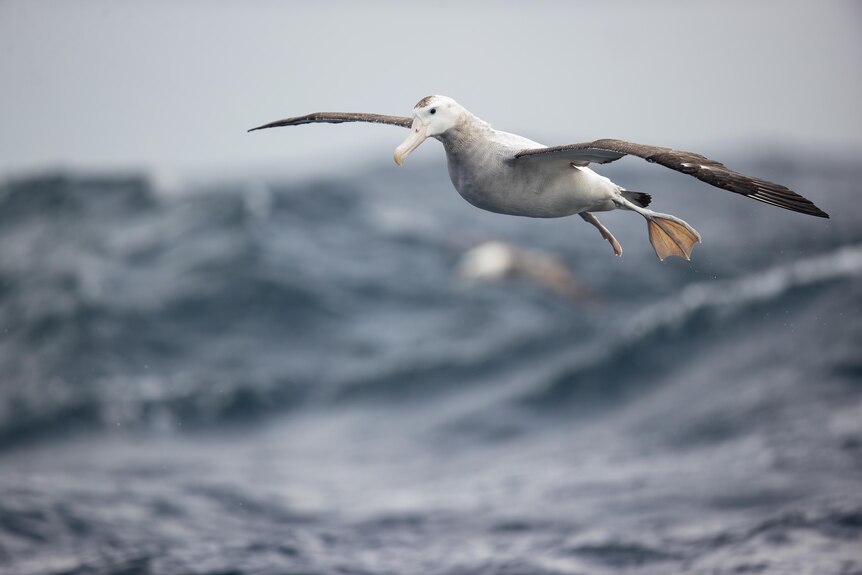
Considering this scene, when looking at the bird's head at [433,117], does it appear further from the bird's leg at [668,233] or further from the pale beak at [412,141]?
the bird's leg at [668,233]

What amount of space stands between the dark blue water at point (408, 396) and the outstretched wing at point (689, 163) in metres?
17.1

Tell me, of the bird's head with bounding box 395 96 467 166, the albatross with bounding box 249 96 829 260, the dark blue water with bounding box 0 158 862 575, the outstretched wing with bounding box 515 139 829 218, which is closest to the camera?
the outstretched wing with bounding box 515 139 829 218

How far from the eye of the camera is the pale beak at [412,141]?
21.5 ft

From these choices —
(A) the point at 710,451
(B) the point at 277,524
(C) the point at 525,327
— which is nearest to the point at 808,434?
(A) the point at 710,451

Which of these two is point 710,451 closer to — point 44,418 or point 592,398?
point 592,398

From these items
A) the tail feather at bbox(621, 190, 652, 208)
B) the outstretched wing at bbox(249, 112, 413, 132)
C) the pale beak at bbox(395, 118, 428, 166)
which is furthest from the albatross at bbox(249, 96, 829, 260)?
the outstretched wing at bbox(249, 112, 413, 132)

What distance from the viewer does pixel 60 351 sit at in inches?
1491

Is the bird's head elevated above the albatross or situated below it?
above

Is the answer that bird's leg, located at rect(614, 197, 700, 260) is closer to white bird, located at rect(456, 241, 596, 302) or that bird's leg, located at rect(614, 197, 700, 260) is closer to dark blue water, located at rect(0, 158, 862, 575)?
dark blue water, located at rect(0, 158, 862, 575)

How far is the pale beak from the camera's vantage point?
656cm

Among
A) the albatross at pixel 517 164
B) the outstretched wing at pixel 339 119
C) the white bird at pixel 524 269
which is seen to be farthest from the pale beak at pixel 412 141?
the white bird at pixel 524 269

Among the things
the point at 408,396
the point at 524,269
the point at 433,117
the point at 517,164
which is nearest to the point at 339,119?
the point at 433,117

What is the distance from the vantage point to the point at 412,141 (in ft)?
22.3

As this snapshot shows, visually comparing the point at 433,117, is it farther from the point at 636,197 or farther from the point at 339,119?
the point at 636,197
